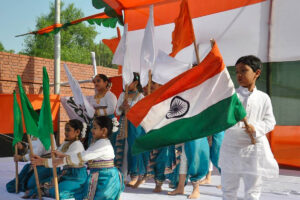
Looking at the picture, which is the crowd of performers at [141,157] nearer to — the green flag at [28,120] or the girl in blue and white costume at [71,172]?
the girl in blue and white costume at [71,172]

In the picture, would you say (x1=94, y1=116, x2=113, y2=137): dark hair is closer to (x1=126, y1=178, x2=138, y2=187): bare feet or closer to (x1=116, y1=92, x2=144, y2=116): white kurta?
(x1=116, y1=92, x2=144, y2=116): white kurta

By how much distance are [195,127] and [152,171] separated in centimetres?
222

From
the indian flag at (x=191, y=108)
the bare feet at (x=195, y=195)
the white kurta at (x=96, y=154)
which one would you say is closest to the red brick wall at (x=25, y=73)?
the white kurta at (x=96, y=154)

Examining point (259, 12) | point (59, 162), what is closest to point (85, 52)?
point (259, 12)

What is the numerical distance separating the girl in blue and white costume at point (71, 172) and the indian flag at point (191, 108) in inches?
45.0

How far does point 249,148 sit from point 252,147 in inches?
1.0

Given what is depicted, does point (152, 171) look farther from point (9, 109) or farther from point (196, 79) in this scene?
point (9, 109)

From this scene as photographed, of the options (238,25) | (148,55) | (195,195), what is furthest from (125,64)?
(238,25)

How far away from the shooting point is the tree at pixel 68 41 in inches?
1333

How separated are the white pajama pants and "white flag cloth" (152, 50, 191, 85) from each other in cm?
191

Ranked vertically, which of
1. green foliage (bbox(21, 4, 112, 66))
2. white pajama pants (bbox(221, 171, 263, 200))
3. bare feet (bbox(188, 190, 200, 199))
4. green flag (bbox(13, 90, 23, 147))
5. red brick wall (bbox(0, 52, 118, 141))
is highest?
green foliage (bbox(21, 4, 112, 66))

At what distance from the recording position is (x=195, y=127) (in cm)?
265

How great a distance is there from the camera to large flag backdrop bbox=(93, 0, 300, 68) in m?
5.73

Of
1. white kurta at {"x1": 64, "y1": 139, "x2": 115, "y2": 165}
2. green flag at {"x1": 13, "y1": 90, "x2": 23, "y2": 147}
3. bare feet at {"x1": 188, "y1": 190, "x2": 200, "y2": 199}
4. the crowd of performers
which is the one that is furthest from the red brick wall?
bare feet at {"x1": 188, "y1": 190, "x2": 200, "y2": 199}
